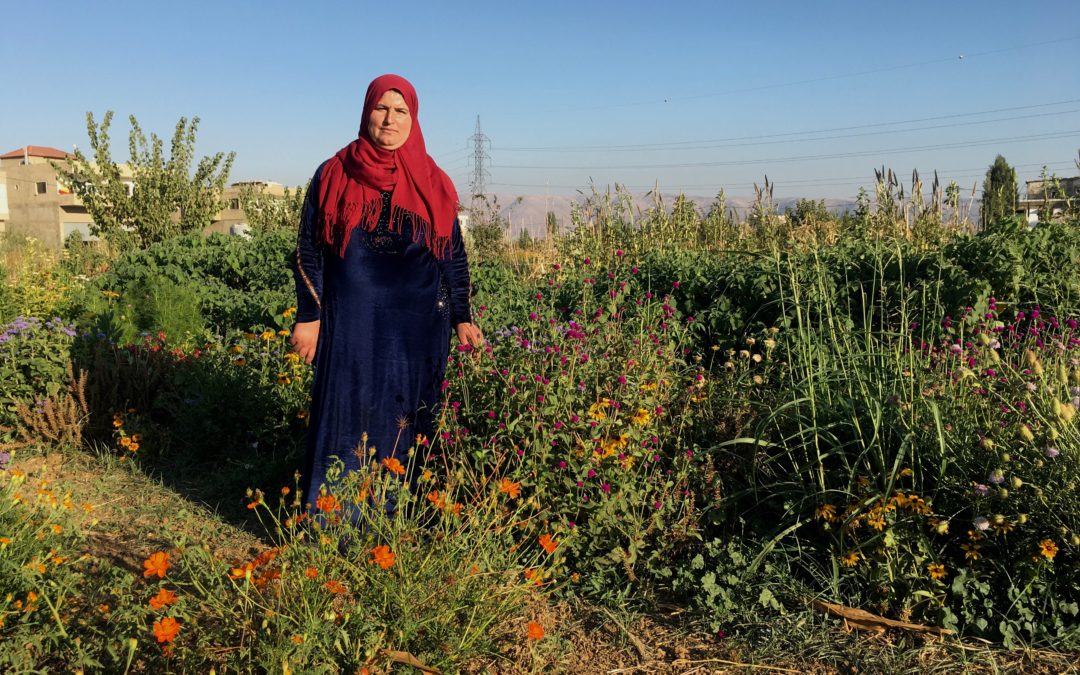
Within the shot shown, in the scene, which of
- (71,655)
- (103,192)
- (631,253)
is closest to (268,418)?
(71,655)

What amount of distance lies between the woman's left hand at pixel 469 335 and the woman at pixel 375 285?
4.7 inches

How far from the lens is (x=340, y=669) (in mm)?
2068

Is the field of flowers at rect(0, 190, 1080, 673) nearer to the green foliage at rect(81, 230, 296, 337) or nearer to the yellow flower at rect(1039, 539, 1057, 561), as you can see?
the yellow flower at rect(1039, 539, 1057, 561)

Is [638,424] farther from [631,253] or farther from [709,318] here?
[631,253]

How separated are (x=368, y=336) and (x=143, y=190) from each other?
38.8 ft

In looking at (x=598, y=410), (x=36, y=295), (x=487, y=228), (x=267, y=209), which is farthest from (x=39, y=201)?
(x=598, y=410)

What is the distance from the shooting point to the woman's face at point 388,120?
306 centimetres

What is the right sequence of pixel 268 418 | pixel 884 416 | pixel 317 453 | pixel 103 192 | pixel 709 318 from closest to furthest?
pixel 884 416 < pixel 317 453 < pixel 268 418 < pixel 709 318 < pixel 103 192


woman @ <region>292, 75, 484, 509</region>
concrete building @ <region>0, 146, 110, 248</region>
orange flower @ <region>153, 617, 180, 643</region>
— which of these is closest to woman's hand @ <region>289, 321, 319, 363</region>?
woman @ <region>292, 75, 484, 509</region>

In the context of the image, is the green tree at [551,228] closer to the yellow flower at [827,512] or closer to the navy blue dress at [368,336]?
the navy blue dress at [368,336]

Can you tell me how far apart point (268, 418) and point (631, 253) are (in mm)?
4379

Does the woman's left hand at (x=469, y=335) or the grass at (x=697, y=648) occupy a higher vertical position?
the woman's left hand at (x=469, y=335)

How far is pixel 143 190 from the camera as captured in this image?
13.1m

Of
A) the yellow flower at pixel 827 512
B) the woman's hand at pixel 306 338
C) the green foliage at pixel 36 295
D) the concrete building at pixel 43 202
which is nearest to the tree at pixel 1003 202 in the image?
the yellow flower at pixel 827 512
